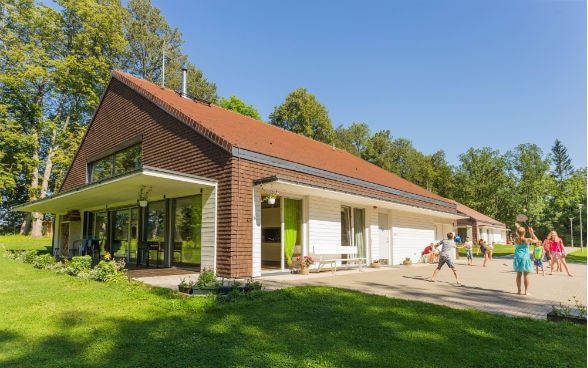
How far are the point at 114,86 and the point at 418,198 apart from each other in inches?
605

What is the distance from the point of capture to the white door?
632 inches

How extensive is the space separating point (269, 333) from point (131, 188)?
812 centimetres

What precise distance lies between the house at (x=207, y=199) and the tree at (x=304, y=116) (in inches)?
870

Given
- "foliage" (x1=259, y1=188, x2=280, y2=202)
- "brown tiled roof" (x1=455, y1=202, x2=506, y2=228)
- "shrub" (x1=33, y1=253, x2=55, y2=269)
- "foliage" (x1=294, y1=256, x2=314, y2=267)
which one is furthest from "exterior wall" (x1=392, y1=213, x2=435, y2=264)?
"brown tiled roof" (x1=455, y1=202, x2=506, y2=228)

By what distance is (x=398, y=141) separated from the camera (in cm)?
5669

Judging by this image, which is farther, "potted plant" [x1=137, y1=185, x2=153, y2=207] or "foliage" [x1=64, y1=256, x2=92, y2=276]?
"potted plant" [x1=137, y1=185, x2=153, y2=207]

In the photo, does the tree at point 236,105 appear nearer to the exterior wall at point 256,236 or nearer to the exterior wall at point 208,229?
the exterior wall at point 208,229

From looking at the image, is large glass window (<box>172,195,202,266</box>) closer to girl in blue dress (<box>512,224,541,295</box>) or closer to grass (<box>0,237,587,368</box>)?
grass (<box>0,237,587,368</box>)

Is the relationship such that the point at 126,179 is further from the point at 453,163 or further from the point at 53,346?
the point at 453,163

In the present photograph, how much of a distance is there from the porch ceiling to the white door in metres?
8.56

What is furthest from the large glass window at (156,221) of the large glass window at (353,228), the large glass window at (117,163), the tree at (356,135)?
the tree at (356,135)

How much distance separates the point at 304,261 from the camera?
432 inches

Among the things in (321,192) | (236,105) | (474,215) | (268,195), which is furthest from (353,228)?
(474,215)

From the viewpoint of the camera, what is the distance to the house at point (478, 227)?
121ft
